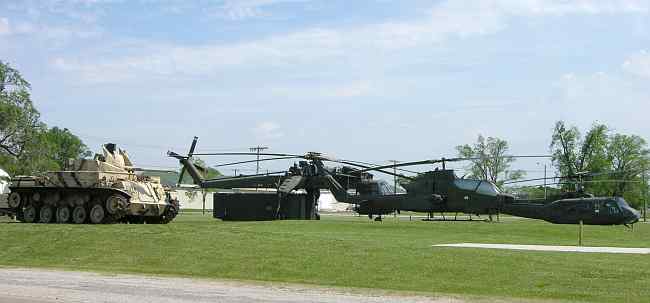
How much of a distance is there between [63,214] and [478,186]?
17.4m

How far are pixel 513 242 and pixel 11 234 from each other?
1486 centimetres

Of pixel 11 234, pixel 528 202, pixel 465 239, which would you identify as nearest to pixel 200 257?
pixel 11 234

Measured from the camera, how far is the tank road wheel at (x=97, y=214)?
30.0 meters

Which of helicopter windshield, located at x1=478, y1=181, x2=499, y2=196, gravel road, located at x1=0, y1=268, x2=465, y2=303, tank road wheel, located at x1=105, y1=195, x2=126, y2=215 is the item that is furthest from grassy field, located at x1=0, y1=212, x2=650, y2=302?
helicopter windshield, located at x1=478, y1=181, x2=499, y2=196

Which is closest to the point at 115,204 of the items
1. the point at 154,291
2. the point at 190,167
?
the point at 190,167

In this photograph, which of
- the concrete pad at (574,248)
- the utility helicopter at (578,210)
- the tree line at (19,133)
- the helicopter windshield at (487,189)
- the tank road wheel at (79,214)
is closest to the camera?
the concrete pad at (574,248)

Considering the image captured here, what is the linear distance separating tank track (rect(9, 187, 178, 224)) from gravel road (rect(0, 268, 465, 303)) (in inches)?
553

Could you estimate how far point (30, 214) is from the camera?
31.6 m

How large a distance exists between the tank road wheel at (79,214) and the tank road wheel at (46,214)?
3.41ft

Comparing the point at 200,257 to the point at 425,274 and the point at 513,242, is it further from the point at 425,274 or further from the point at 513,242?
the point at 513,242

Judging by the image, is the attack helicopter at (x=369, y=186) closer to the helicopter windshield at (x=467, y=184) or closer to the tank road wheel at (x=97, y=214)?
the helicopter windshield at (x=467, y=184)

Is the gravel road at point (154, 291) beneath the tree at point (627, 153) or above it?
beneath

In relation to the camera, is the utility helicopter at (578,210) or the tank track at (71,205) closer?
the tank track at (71,205)

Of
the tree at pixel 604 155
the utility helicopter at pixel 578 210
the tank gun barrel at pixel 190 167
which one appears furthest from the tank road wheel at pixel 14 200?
the tree at pixel 604 155
